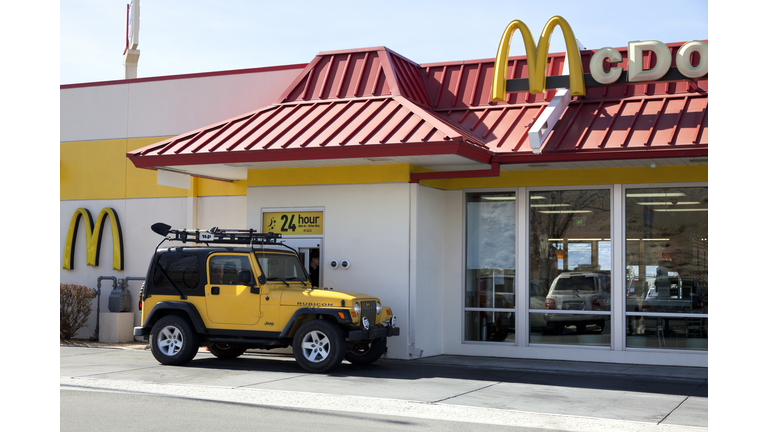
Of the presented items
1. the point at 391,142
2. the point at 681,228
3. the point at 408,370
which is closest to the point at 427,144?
the point at 391,142

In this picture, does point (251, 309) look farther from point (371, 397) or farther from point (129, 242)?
point (129, 242)

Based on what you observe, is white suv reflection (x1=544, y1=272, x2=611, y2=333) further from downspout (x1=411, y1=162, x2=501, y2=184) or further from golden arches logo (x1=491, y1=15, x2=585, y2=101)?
golden arches logo (x1=491, y1=15, x2=585, y2=101)

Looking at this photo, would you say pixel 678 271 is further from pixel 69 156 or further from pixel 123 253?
pixel 69 156

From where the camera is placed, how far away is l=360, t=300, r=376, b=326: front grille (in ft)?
39.8

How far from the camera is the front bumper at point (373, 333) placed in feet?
38.2

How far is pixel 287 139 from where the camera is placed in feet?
44.6

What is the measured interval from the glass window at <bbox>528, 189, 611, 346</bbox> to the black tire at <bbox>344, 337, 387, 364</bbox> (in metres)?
3.29

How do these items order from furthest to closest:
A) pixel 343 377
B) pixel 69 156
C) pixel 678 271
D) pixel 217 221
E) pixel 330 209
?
pixel 69 156 → pixel 217 221 → pixel 330 209 → pixel 678 271 → pixel 343 377

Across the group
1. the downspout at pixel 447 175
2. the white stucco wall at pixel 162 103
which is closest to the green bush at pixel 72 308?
the white stucco wall at pixel 162 103

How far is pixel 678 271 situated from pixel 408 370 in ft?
17.0

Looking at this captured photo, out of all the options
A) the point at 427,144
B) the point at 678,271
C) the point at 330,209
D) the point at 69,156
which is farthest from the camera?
the point at 69,156

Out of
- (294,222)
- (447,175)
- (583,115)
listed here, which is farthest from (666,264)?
(294,222)

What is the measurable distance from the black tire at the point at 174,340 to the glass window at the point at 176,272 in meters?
0.54
